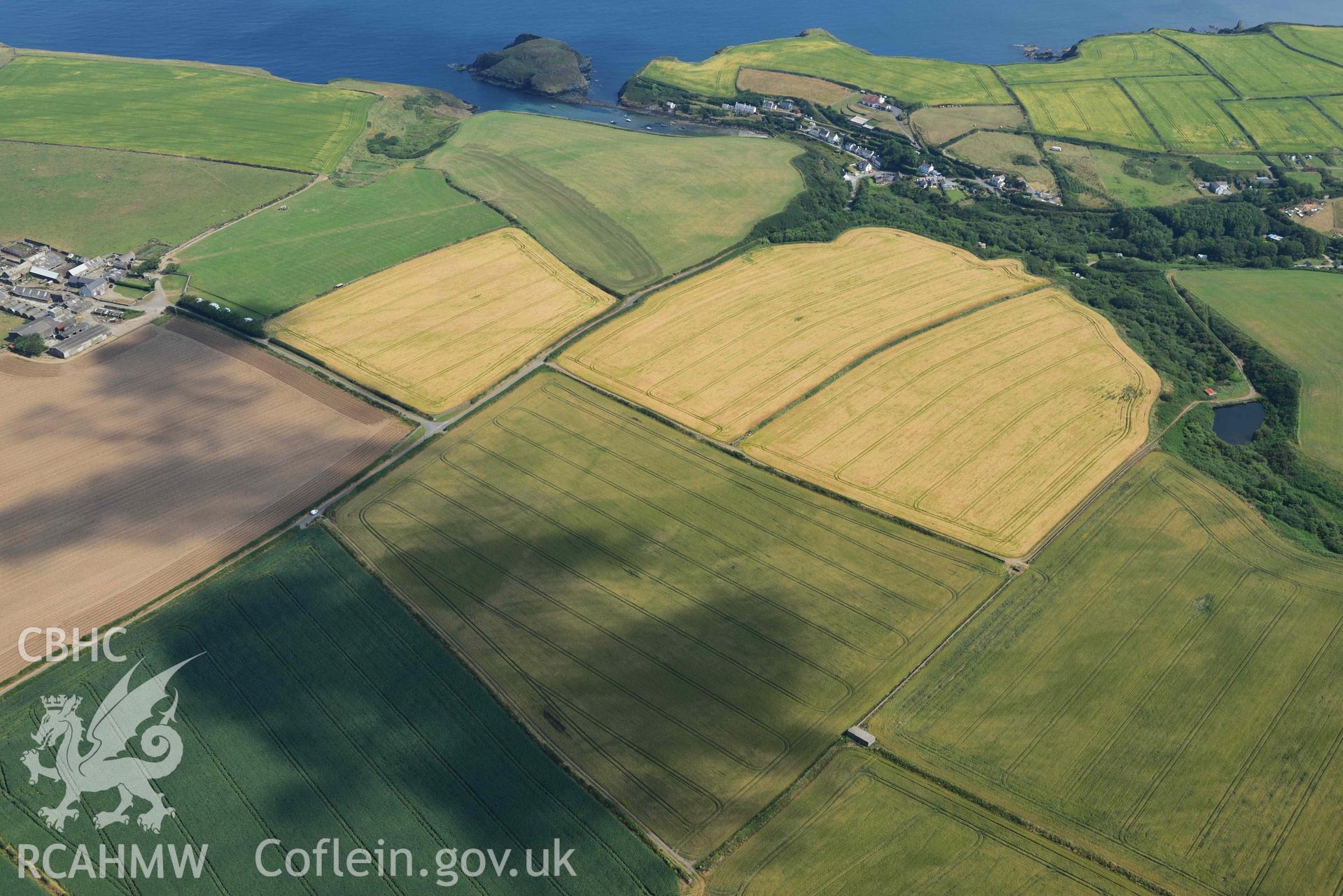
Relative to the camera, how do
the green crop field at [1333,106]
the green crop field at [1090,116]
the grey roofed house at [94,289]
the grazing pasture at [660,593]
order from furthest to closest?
the green crop field at [1333,106] → the green crop field at [1090,116] → the grey roofed house at [94,289] → the grazing pasture at [660,593]

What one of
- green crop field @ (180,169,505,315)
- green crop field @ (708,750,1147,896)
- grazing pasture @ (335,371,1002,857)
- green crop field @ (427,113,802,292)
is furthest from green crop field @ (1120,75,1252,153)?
green crop field @ (708,750,1147,896)

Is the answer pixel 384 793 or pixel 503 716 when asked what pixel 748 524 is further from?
pixel 384 793

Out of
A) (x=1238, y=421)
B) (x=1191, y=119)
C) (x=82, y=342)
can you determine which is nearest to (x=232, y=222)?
A: (x=82, y=342)

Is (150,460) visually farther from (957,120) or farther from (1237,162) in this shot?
(1237,162)

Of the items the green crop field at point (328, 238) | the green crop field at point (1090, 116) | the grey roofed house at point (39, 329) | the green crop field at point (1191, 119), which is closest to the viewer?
the grey roofed house at point (39, 329)

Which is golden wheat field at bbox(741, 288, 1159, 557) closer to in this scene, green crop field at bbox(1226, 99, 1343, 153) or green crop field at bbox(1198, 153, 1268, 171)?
green crop field at bbox(1198, 153, 1268, 171)

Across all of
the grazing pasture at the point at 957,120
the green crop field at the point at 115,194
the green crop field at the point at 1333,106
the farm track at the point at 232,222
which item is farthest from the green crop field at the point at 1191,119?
the green crop field at the point at 115,194

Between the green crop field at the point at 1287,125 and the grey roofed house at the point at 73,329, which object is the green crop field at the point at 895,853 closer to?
the grey roofed house at the point at 73,329
